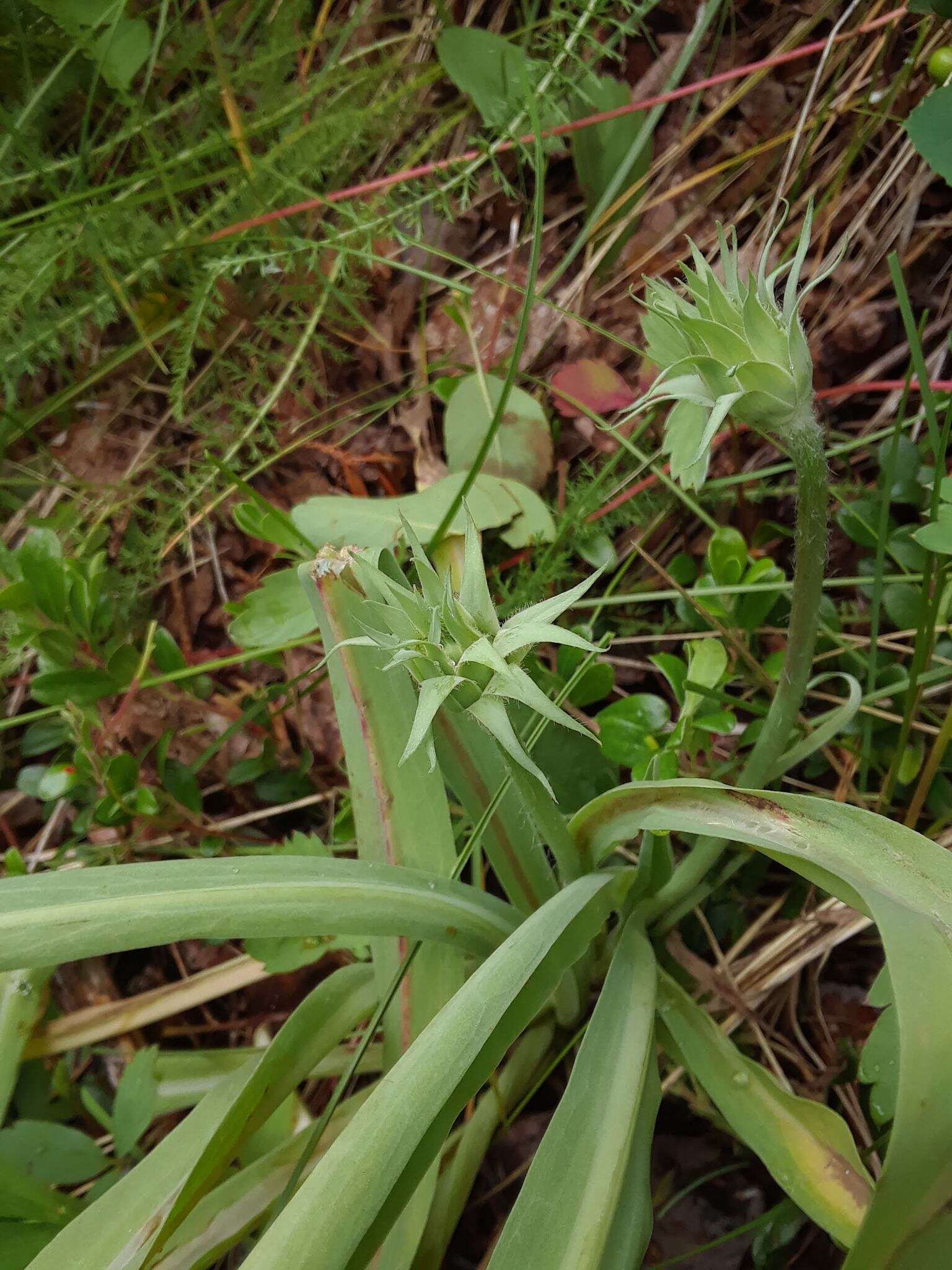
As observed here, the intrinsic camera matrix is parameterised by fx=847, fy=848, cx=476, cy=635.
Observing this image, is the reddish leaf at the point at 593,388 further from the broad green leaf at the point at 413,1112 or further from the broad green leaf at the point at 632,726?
the broad green leaf at the point at 413,1112

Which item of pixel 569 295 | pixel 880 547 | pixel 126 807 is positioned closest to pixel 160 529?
pixel 126 807

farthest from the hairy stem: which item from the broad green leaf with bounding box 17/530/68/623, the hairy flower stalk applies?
the broad green leaf with bounding box 17/530/68/623

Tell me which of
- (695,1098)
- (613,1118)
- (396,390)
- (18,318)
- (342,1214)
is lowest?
(695,1098)

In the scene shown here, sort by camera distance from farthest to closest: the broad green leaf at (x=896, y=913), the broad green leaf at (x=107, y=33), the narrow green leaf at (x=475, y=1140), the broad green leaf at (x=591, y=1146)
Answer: the broad green leaf at (x=107, y=33)
the narrow green leaf at (x=475, y=1140)
the broad green leaf at (x=591, y=1146)
the broad green leaf at (x=896, y=913)

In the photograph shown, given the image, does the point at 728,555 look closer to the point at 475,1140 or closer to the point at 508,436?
the point at 508,436

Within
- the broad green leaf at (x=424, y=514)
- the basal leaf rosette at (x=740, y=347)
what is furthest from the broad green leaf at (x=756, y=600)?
the basal leaf rosette at (x=740, y=347)

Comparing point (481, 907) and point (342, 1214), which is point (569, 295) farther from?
point (342, 1214)
